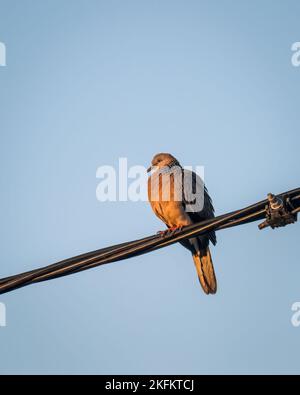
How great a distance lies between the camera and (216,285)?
7168 millimetres

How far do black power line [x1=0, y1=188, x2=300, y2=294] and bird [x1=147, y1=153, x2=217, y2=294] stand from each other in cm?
319

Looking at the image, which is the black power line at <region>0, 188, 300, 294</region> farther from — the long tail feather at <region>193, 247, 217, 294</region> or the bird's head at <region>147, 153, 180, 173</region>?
the bird's head at <region>147, 153, 180, 173</region>

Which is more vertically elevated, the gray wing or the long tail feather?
the gray wing

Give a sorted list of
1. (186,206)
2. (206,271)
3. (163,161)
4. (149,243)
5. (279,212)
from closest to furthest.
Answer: (279,212)
(149,243)
(206,271)
(186,206)
(163,161)

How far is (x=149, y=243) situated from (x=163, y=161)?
4.20 m

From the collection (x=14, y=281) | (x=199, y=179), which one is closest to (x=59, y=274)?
(x=14, y=281)

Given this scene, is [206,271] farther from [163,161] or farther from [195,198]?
[163,161]

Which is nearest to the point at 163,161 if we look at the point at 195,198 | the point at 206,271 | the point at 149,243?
the point at 195,198

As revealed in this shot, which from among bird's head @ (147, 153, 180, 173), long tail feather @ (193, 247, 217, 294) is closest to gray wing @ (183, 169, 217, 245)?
long tail feather @ (193, 247, 217, 294)

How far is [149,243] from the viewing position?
4.13 meters

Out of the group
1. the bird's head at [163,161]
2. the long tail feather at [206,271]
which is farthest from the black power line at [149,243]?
the bird's head at [163,161]

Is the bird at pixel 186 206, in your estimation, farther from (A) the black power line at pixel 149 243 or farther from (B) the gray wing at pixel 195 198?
(A) the black power line at pixel 149 243

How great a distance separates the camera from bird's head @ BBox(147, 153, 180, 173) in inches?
321
